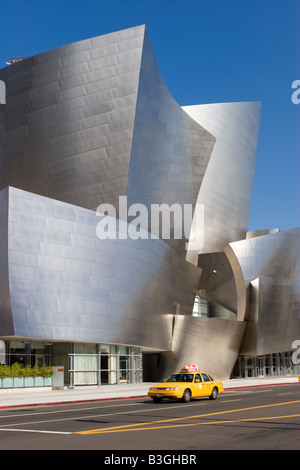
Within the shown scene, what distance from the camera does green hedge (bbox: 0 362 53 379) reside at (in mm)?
31797

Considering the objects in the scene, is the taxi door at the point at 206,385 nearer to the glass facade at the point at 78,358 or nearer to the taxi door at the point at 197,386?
the taxi door at the point at 197,386

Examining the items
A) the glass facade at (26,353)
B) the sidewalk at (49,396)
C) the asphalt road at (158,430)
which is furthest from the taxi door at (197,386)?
the glass facade at (26,353)

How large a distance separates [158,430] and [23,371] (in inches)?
842

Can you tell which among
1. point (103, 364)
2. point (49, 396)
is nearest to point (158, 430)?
point (49, 396)

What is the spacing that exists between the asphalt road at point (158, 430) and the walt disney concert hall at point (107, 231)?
14.9m

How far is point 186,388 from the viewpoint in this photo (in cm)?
2197

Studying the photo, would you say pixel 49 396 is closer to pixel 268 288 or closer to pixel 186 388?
pixel 186 388

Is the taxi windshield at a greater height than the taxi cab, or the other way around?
the taxi windshield

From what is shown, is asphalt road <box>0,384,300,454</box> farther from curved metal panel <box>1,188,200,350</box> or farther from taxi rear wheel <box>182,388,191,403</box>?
curved metal panel <box>1,188,200,350</box>

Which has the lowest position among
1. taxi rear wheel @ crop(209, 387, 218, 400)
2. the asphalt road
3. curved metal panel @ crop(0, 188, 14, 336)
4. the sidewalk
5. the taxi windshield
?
the sidewalk

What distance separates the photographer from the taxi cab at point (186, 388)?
71.7ft

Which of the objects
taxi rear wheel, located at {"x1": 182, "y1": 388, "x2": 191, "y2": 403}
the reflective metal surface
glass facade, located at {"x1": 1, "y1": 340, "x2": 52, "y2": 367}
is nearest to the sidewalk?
glass facade, located at {"x1": 1, "y1": 340, "x2": 52, "y2": 367}

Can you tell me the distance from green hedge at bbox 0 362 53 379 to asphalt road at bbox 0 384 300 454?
13833mm
